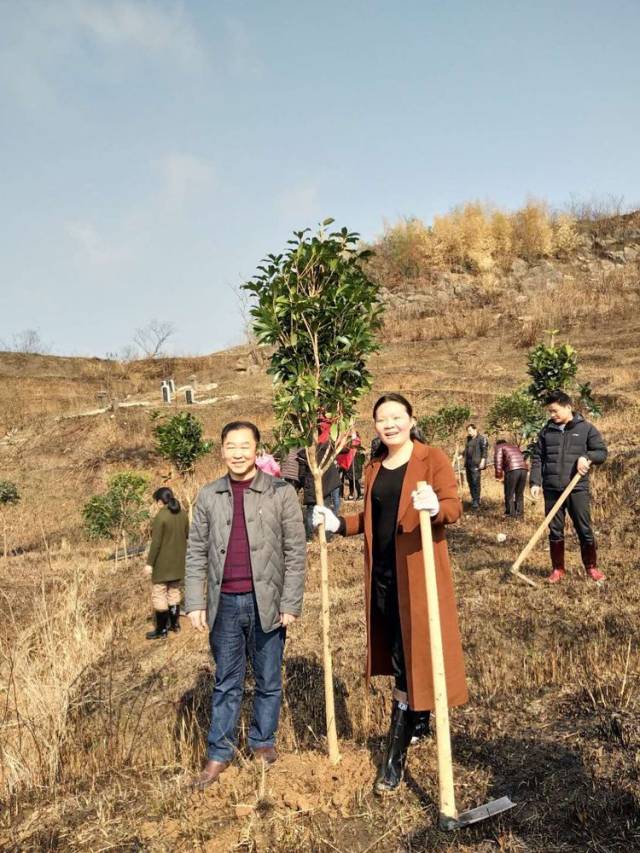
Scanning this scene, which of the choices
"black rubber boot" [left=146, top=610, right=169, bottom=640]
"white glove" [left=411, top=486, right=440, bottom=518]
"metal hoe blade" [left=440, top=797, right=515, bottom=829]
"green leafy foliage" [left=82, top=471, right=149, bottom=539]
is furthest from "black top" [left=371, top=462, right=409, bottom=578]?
"green leafy foliage" [left=82, top=471, right=149, bottom=539]

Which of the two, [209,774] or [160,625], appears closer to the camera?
[209,774]

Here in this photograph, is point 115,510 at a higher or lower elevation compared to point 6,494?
lower

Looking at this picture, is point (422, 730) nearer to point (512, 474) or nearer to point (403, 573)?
Result: point (403, 573)

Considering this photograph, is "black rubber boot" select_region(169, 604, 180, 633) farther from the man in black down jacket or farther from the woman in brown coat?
the woman in brown coat

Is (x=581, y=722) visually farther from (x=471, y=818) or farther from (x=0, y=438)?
(x=0, y=438)

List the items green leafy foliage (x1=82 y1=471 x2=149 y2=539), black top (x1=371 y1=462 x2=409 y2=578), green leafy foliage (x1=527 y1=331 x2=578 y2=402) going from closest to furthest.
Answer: black top (x1=371 y1=462 x2=409 y2=578) < green leafy foliage (x1=527 y1=331 x2=578 y2=402) < green leafy foliage (x1=82 y1=471 x2=149 y2=539)

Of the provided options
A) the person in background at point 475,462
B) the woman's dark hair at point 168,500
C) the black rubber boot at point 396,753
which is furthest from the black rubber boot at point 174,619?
the person in background at point 475,462

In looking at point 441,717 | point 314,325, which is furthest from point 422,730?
point 314,325

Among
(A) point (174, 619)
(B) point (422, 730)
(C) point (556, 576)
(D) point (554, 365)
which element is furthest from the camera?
(D) point (554, 365)

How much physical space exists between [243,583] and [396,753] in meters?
1.30

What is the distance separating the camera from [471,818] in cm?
281

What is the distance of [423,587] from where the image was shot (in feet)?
10.3

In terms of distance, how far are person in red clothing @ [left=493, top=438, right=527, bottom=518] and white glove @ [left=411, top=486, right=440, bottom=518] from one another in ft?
31.6

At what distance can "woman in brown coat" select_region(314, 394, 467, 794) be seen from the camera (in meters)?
3.11
